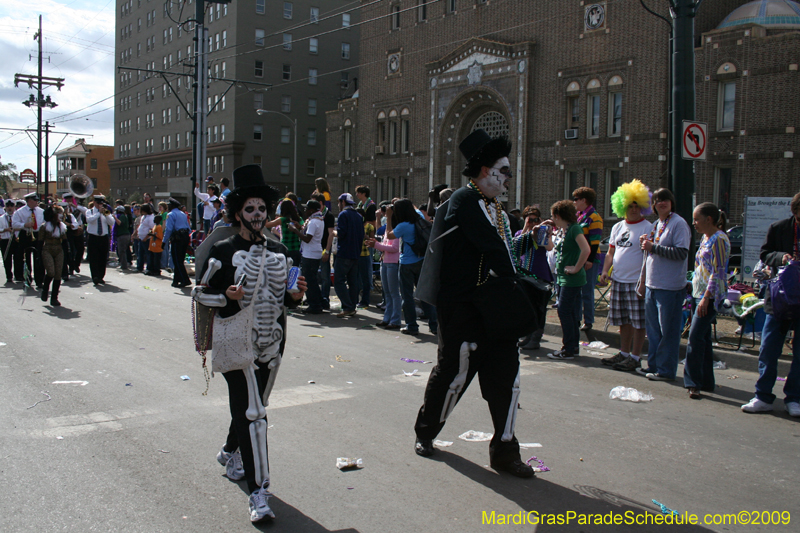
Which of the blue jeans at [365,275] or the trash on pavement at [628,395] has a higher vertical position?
the blue jeans at [365,275]

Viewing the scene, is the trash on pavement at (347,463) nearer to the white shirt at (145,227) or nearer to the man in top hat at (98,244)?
the man in top hat at (98,244)

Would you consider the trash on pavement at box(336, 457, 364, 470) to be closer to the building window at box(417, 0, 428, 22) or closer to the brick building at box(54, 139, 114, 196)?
the building window at box(417, 0, 428, 22)

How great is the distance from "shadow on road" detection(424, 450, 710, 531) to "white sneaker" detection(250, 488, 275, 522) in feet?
4.01

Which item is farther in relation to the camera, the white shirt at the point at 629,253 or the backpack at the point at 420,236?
the backpack at the point at 420,236

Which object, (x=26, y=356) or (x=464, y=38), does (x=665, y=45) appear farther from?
(x=26, y=356)

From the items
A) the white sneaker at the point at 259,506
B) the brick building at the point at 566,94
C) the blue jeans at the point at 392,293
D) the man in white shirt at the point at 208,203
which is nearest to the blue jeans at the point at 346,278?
the blue jeans at the point at 392,293

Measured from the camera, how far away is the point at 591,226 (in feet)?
30.0

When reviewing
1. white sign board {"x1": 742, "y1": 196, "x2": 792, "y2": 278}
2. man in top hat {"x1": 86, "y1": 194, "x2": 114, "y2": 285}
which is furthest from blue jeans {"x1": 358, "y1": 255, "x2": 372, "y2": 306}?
white sign board {"x1": 742, "y1": 196, "x2": 792, "y2": 278}

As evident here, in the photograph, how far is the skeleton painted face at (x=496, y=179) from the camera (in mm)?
4375

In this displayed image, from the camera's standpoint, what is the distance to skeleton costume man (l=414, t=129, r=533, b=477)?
4.24 meters

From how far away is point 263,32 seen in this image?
210 feet

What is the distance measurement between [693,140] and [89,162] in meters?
105

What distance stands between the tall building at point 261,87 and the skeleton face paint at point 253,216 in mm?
55778

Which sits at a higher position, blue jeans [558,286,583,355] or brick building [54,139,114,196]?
brick building [54,139,114,196]
